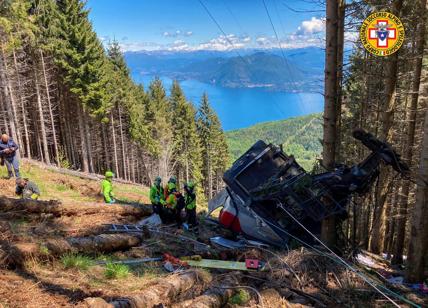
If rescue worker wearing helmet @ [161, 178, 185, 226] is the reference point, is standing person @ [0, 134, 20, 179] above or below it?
above

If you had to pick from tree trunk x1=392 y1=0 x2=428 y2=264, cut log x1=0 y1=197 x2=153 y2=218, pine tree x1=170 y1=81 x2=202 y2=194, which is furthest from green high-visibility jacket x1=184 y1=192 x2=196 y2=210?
pine tree x1=170 y1=81 x2=202 y2=194

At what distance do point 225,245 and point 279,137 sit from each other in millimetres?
164919

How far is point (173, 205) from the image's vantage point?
11.4 m

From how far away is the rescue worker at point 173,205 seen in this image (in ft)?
37.4

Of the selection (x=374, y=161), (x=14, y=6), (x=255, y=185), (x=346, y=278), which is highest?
(x=14, y=6)

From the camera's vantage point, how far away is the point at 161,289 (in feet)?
16.9

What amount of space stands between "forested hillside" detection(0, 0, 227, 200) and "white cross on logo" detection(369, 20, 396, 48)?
1813 cm

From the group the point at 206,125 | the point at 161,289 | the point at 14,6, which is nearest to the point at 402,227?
the point at 161,289

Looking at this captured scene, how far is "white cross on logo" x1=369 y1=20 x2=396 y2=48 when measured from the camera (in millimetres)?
10953

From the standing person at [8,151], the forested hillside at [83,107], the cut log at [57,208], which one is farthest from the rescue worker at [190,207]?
the forested hillside at [83,107]

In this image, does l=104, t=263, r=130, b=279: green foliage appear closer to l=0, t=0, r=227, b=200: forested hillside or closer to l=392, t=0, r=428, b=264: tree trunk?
l=392, t=0, r=428, b=264: tree trunk

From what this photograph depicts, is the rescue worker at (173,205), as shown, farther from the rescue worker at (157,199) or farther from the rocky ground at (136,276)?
the rocky ground at (136,276)

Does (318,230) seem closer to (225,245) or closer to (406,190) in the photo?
(225,245)

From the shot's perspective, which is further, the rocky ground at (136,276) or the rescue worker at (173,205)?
the rescue worker at (173,205)
